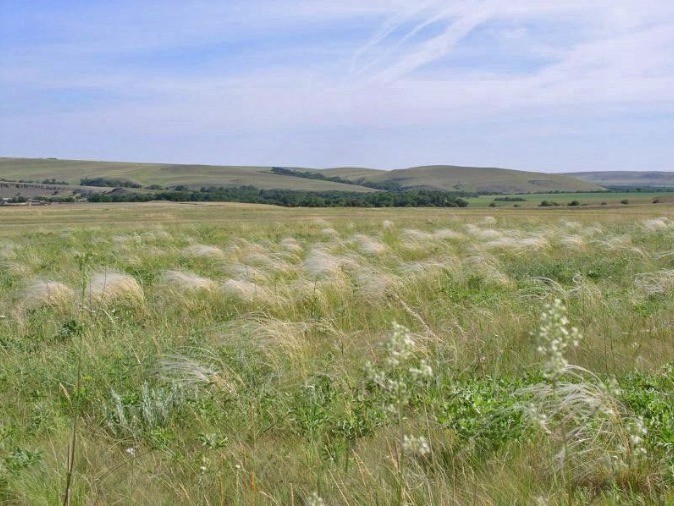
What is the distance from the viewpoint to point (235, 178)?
166 meters

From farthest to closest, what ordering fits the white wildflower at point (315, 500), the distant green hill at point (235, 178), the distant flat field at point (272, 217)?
the distant green hill at point (235, 178)
the distant flat field at point (272, 217)
the white wildflower at point (315, 500)

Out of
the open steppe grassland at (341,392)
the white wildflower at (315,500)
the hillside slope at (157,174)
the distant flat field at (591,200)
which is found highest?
the hillside slope at (157,174)

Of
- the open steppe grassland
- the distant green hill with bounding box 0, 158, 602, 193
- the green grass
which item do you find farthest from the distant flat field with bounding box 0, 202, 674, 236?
the green grass

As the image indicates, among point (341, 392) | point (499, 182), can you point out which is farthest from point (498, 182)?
point (341, 392)

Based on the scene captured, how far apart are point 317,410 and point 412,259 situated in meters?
8.86

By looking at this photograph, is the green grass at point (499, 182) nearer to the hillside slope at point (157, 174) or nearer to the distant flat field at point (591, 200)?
the hillside slope at point (157, 174)

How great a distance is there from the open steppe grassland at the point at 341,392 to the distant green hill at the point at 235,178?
145m

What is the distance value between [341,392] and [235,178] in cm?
16611

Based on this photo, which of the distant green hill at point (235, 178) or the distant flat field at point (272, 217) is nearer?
the distant flat field at point (272, 217)

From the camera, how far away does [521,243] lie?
12.7m

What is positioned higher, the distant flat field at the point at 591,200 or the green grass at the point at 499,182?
the green grass at the point at 499,182

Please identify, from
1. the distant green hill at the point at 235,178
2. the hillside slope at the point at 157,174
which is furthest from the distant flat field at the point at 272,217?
the hillside slope at the point at 157,174

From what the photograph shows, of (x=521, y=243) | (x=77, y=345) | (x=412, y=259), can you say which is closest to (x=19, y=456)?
(x=77, y=345)

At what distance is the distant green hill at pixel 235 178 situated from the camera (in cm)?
16000
